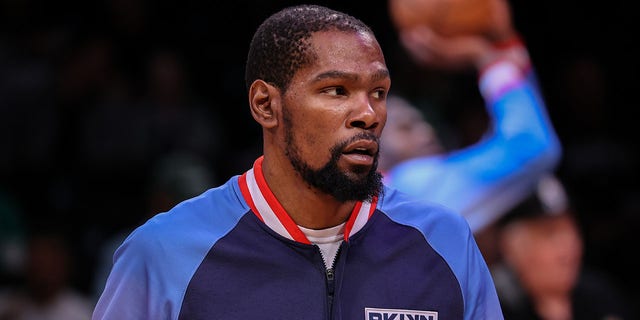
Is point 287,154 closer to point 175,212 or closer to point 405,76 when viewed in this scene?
point 175,212

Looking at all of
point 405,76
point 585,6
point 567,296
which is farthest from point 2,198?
point 585,6

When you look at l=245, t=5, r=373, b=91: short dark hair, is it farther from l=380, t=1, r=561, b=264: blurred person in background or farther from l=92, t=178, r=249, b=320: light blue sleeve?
l=380, t=1, r=561, b=264: blurred person in background

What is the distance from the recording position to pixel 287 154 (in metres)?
2.77

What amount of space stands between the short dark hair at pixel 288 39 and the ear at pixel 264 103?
21mm

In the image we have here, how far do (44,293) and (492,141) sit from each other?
311 cm

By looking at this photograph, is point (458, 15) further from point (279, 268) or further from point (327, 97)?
point (279, 268)

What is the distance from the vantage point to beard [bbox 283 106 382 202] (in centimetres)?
265

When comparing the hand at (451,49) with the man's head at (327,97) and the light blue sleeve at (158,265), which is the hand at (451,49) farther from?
the light blue sleeve at (158,265)

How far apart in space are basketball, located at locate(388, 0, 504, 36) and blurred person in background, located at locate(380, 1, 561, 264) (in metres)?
0.02

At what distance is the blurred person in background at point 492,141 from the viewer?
4.23 metres

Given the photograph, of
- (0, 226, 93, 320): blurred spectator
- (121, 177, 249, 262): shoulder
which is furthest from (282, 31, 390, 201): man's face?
(0, 226, 93, 320): blurred spectator

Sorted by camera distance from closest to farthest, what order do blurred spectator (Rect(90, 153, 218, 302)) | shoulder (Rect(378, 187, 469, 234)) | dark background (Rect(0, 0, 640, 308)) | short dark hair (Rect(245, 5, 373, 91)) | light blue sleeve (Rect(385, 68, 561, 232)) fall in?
short dark hair (Rect(245, 5, 373, 91)), shoulder (Rect(378, 187, 469, 234)), light blue sleeve (Rect(385, 68, 561, 232)), blurred spectator (Rect(90, 153, 218, 302)), dark background (Rect(0, 0, 640, 308))

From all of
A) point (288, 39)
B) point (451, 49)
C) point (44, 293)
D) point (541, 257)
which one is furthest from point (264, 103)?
point (44, 293)

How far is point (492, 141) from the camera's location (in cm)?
435
